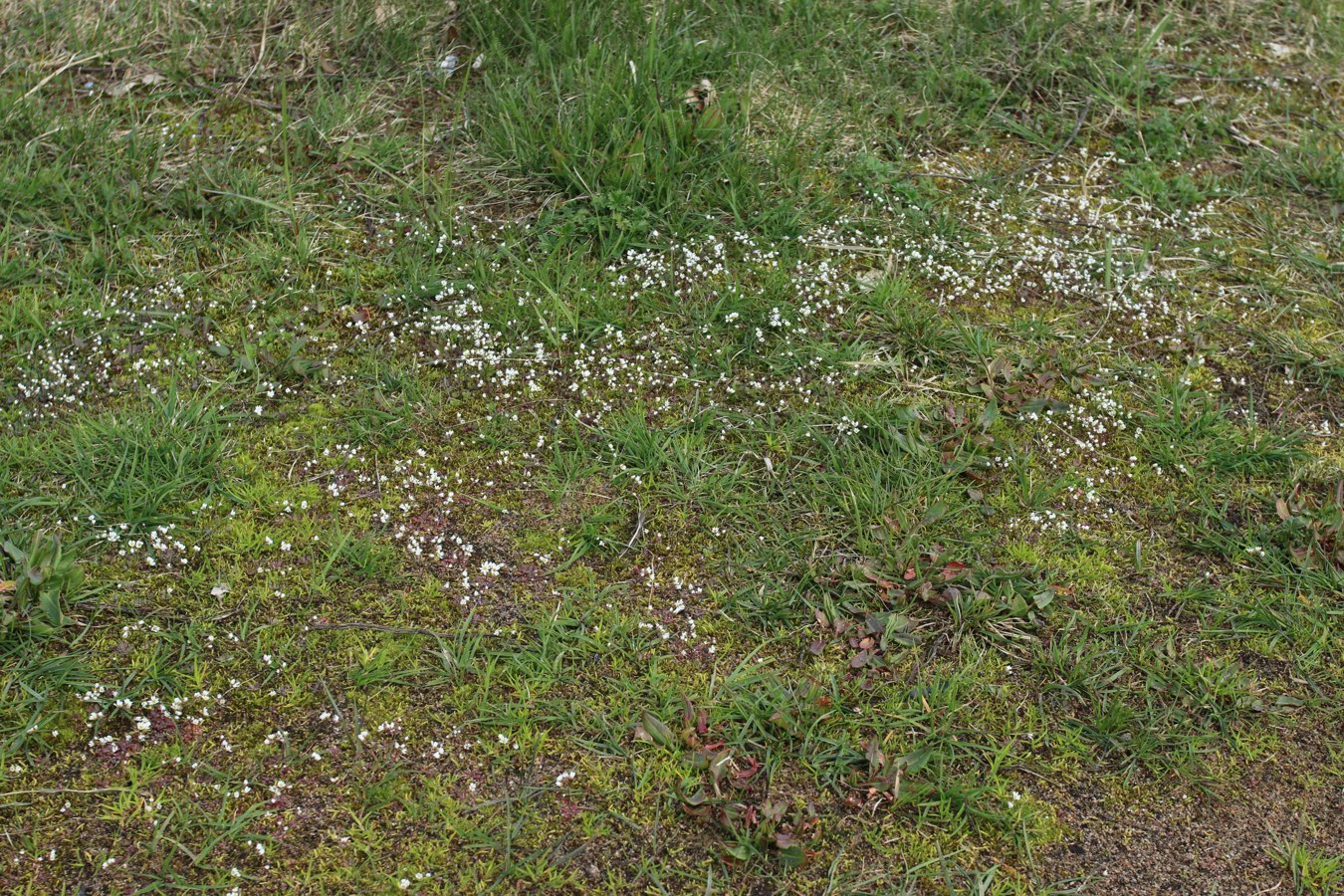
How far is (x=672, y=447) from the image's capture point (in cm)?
369

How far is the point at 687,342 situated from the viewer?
13.3 ft

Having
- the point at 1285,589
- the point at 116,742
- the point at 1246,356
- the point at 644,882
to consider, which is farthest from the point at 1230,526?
the point at 116,742

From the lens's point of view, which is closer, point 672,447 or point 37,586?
point 37,586

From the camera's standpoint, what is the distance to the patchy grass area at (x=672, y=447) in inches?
112

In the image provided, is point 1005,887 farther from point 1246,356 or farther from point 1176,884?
point 1246,356

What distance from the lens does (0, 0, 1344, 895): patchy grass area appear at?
2.86 m

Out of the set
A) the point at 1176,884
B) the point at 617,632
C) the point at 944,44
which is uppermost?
the point at 944,44

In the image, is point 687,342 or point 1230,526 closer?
point 1230,526

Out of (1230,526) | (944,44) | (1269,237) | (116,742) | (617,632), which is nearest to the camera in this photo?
(116,742)

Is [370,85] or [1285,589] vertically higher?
[370,85]

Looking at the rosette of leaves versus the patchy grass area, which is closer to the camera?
the patchy grass area

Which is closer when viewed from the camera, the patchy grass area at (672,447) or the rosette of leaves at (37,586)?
the patchy grass area at (672,447)

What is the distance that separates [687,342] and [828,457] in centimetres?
73

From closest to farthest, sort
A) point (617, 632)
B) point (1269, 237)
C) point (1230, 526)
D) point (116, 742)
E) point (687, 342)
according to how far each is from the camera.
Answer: point (116, 742) < point (617, 632) < point (1230, 526) < point (687, 342) < point (1269, 237)
